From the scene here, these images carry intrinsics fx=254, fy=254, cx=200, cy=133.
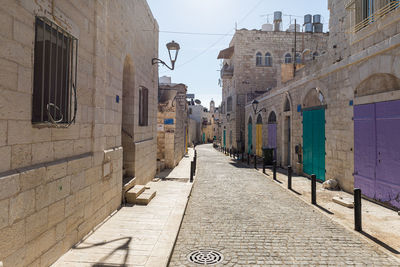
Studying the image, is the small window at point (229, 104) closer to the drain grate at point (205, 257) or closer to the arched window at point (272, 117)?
the arched window at point (272, 117)

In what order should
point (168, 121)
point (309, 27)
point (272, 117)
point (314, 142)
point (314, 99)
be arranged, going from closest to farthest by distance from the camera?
point (314, 142), point (314, 99), point (168, 121), point (272, 117), point (309, 27)

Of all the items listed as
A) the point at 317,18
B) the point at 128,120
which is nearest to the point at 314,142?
the point at 128,120

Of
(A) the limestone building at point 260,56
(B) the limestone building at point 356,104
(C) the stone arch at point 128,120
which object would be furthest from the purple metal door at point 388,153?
(A) the limestone building at point 260,56

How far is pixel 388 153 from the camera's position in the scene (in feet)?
21.3

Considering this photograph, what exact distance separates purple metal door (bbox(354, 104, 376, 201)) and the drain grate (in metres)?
5.41

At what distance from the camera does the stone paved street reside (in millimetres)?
3879

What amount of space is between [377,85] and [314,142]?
396 centimetres

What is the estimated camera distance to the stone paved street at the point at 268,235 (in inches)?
153

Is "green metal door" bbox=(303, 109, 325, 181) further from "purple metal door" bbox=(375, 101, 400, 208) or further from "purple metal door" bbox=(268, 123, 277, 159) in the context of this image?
"purple metal door" bbox=(268, 123, 277, 159)

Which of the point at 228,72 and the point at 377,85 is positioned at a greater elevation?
the point at 228,72

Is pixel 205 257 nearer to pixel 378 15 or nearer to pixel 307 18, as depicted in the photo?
pixel 378 15

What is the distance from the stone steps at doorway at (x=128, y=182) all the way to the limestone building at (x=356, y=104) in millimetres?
6639

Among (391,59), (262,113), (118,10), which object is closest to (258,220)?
(391,59)

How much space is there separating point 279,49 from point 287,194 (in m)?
19.9
